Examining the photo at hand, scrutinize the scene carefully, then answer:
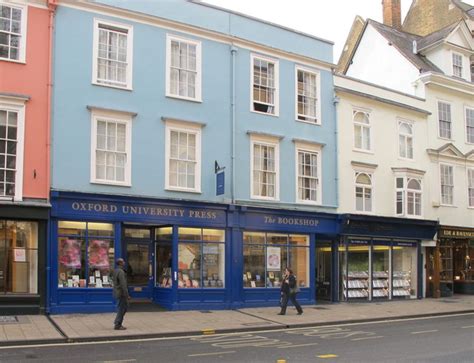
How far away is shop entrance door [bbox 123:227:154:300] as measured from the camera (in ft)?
66.7

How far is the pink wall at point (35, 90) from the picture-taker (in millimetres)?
16906

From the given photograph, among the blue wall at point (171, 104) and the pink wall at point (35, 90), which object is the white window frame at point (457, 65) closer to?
the blue wall at point (171, 104)

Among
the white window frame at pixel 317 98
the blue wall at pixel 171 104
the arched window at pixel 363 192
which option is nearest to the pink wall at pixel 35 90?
the blue wall at pixel 171 104

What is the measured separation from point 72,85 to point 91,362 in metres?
9.80

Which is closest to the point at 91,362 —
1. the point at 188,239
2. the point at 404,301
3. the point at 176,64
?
the point at 188,239

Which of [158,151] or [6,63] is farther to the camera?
[158,151]

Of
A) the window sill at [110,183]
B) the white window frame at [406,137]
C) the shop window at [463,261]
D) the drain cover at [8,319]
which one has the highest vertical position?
the white window frame at [406,137]

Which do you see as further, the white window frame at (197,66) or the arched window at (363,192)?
the arched window at (363,192)

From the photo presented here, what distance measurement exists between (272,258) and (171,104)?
669 cm

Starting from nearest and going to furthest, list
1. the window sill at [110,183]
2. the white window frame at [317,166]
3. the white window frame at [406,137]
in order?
1. the window sill at [110,183]
2. the white window frame at [317,166]
3. the white window frame at [406,137]

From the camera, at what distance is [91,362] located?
35.0 ft

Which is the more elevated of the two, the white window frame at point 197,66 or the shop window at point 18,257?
the white window frame at point 197,66

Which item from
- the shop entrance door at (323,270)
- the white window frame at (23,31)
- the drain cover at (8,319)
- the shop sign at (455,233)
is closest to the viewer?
the drain cover at (8,319)

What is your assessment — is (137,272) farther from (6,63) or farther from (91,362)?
(91,362)
